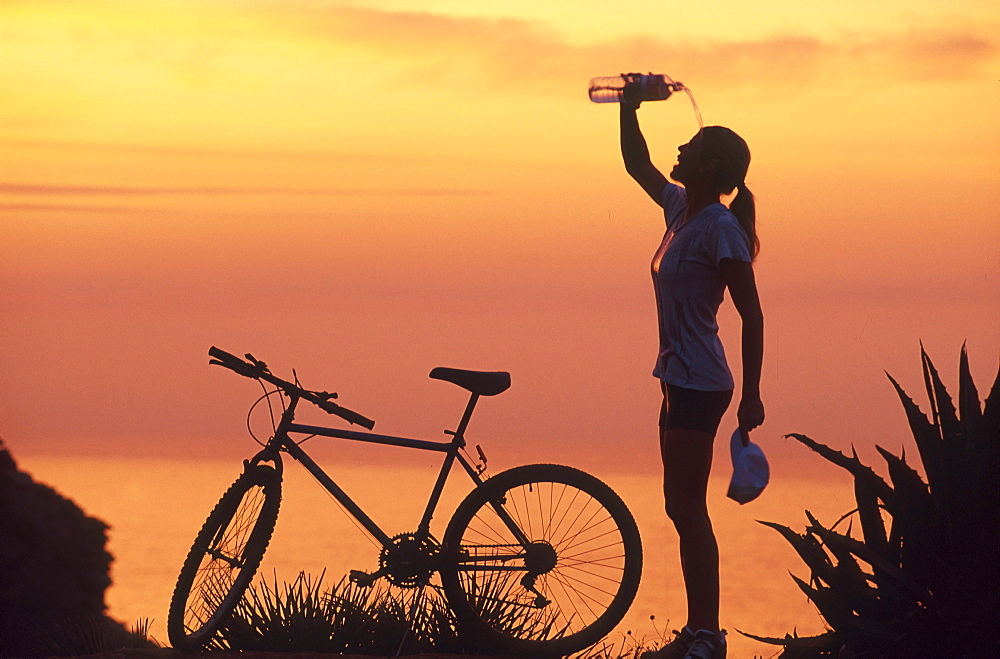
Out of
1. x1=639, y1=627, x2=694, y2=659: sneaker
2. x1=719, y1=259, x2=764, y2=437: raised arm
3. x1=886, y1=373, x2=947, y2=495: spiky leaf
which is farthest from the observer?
x1=886, y1=373, x2=947, y2=495: spiky leaf

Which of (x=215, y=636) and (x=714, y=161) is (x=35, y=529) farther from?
(x=714, y=161)

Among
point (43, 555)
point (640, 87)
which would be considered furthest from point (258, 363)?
point (43, 555)

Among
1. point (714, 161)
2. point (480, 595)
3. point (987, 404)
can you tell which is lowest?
point (480, 595)

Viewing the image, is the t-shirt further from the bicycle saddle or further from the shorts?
the bicycle saddle

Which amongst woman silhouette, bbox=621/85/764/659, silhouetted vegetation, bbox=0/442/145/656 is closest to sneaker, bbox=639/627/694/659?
woman silhouette, bbox=621/85/764/659

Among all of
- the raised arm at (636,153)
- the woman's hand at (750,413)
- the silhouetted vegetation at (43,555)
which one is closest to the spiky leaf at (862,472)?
the woman's hand at (750,413)

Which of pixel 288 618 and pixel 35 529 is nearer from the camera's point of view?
pixel 288 618

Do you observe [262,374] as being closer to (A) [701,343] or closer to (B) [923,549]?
(A) [701,343]

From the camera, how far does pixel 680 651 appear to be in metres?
5.85

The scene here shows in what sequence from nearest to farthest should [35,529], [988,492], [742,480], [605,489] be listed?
1. [742,480]
2. [988,492]
3. [605,489]
4. [35,529]

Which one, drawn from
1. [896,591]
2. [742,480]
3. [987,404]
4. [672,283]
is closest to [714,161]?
[672,283]

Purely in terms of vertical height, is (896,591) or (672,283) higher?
(672,283)

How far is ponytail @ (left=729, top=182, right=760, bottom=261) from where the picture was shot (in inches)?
227

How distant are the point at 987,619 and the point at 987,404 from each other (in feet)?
3.50
